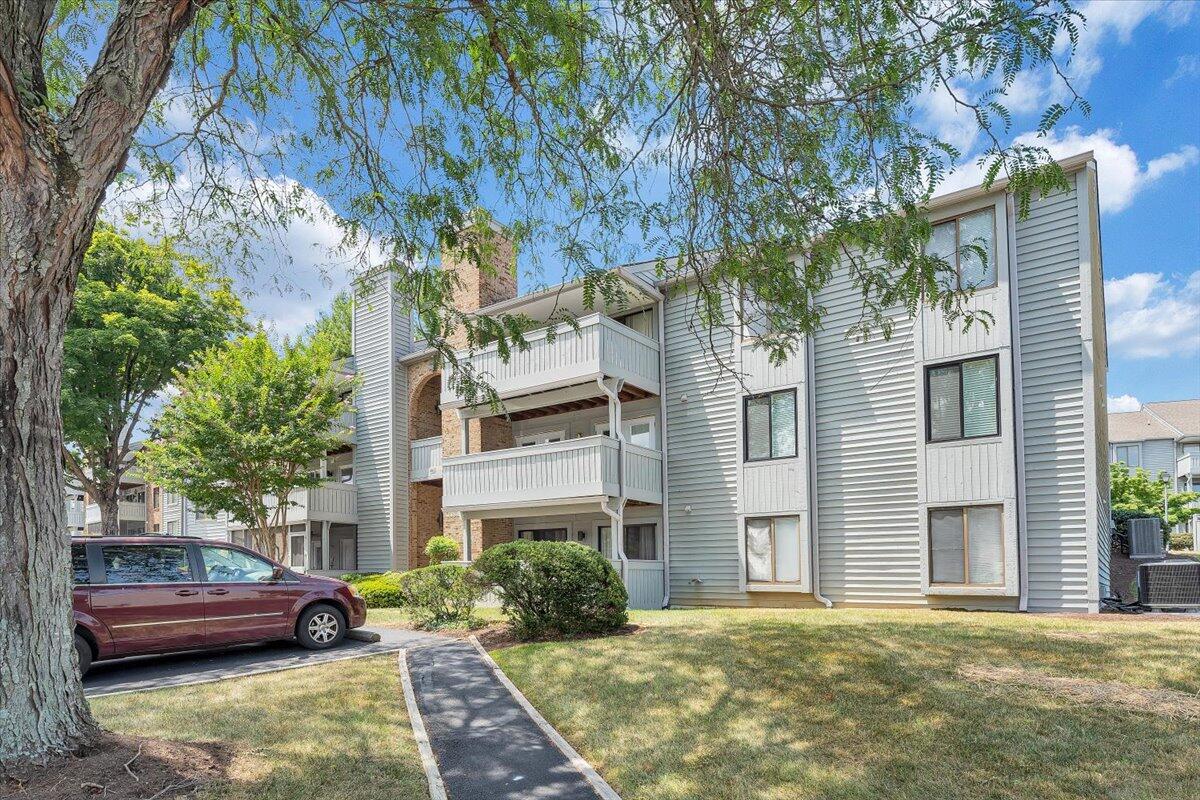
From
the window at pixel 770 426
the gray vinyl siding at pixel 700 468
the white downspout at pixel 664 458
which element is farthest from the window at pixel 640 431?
the window at pixel 770 426

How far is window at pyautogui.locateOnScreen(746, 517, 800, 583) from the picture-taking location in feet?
49.6

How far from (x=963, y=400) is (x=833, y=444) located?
8.68 feet

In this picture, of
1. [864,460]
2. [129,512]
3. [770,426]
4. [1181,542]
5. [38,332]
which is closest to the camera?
[38,332]

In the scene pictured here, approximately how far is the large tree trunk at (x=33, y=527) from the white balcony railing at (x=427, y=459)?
55.4 feet

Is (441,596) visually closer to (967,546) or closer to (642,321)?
(642,321)

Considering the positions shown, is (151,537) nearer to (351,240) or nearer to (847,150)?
(351,240)

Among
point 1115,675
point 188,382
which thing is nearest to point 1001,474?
point 1115,675

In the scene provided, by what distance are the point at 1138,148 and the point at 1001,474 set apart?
552 centimetres

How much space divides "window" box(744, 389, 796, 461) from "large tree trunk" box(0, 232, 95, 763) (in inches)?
511

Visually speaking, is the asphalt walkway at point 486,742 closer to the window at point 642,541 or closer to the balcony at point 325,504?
the window at point 642,541

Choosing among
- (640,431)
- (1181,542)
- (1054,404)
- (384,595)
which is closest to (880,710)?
(1054,404)

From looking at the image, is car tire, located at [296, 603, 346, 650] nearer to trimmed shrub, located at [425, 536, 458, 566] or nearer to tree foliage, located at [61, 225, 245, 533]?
trimmed shrub, located at [425, 536, 458, 566]

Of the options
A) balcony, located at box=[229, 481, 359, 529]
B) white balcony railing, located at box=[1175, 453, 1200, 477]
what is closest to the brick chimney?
balcony, located at box=[229, 481, 359, 529]

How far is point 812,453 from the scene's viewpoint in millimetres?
15133
